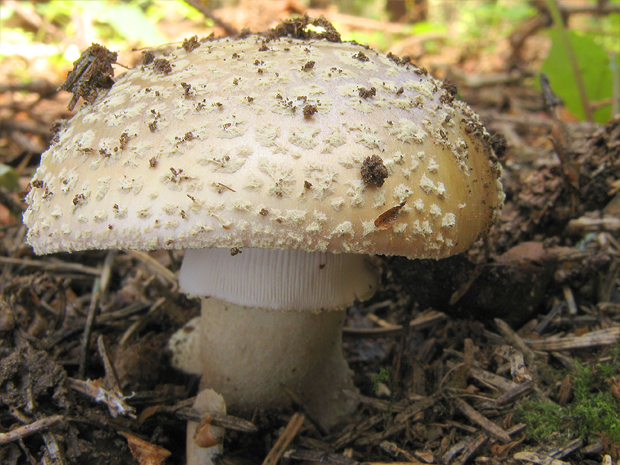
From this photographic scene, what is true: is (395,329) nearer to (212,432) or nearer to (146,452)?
(212,432)

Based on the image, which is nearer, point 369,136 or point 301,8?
point 369,136

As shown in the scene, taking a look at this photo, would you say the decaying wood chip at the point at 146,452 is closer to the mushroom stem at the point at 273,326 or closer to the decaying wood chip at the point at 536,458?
the mushroom stem at the point at 273,326

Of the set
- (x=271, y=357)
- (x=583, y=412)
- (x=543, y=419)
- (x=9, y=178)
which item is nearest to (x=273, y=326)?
(x=271, y=357)

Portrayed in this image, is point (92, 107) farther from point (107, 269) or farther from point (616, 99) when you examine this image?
→ point (616, 99)

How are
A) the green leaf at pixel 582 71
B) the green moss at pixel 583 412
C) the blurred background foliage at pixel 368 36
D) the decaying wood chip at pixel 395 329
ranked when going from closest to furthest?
the green moss at pixel 583 412 → the decaying wood chip at pixel 395 329 → the green leaf at pixel 582 71 → the blurred background foliage at pixel 368 36

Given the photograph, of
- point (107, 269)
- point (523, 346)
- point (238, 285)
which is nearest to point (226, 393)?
point (238, 285)

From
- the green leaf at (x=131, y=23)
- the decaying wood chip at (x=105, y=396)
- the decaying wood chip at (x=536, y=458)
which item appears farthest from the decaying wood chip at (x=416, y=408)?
the green leaf at (x=131, y=23)

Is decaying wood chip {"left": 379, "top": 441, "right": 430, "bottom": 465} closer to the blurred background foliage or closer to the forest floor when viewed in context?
the forest floor
